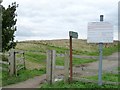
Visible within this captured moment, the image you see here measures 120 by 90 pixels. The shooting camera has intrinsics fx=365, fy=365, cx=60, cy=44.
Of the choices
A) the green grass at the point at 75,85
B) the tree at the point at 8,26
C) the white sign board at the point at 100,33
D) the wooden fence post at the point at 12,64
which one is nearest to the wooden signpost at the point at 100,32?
the white sign board at the point at 100,33

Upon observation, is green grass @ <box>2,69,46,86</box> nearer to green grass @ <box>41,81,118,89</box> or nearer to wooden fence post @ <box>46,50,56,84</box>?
wooden fence post @ <box>46,50,56,84</box>

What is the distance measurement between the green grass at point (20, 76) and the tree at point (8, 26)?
265 centimetres

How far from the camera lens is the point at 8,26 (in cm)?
2017

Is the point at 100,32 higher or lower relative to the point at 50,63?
higher

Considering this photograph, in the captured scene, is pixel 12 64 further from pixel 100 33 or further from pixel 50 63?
Result: pixel 100 33

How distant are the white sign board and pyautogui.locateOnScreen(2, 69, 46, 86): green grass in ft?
14.7

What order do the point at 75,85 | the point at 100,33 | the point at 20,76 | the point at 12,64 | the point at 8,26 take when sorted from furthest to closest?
the point at 8,26, the point at 12,64, the point at 20,76, the point at 75,85, the point at 100,33

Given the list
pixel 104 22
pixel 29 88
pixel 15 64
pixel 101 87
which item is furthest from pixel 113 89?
pixel 15 64

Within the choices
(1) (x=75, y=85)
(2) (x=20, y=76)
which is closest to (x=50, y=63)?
(1) (x=75, y=85)

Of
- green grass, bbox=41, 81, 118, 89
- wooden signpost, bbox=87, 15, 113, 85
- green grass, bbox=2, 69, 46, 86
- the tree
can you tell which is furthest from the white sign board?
the tree

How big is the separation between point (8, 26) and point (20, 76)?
4.62 m

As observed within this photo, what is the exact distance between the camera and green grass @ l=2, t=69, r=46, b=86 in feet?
49.5

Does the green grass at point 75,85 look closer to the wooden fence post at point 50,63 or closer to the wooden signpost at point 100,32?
the wooden fence post at point 50,63

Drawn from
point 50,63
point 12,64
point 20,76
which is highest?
point 50,63
